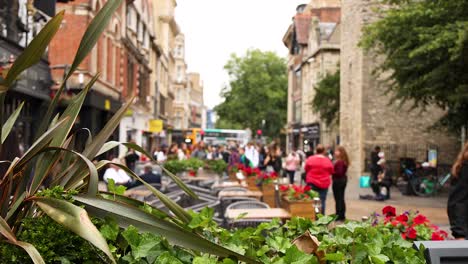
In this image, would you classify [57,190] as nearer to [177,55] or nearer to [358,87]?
[358,87]

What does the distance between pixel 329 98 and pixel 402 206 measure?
2145 cm

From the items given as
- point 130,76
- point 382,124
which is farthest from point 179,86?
point 382,124

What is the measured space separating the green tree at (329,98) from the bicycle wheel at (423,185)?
17452mm

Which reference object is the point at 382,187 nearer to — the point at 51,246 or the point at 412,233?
the point at 412,233

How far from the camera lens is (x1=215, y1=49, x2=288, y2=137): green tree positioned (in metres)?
71.5

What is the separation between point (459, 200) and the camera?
5484 mm

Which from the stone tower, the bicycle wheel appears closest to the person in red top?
the bicycle wheel

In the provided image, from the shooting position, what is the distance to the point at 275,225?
3.39 metres

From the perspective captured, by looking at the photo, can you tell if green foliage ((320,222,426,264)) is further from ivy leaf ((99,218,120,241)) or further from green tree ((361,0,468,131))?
green tree ((361,0,468,131))

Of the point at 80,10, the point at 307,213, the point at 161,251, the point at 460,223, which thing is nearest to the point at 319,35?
the point at 80,10

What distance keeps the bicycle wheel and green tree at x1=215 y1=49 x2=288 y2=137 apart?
167 ft

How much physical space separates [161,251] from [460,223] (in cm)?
366

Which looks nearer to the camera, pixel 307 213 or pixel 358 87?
pixel 307 213

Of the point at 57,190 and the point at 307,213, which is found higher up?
the point at 57,190
